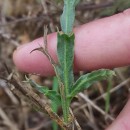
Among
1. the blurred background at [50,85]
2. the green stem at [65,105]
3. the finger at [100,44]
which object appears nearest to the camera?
the green stem at [65,105]

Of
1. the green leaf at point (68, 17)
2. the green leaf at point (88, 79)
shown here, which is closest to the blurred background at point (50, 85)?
the green leaf at point (68, 17)

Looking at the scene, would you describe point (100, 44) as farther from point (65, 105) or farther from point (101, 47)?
point (65, 105)

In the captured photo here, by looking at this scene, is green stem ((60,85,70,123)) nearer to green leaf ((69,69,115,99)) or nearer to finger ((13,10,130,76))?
green leaf ((69,69,115,99))

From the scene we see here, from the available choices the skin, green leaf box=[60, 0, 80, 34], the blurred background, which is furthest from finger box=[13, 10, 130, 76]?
the blurred background

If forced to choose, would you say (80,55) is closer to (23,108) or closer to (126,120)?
(126,120)

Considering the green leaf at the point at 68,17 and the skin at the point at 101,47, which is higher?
the green leaf at the point at 68,17

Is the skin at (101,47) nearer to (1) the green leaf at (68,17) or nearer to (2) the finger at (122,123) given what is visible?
(2) the finger at (122,123)
